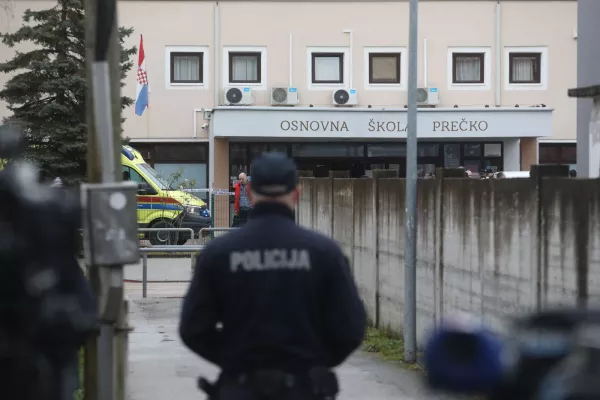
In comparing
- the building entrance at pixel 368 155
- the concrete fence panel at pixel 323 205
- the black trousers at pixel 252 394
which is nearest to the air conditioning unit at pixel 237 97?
the building entrance at pixel 368 155

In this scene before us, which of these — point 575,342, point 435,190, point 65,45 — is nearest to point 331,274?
point 575,342

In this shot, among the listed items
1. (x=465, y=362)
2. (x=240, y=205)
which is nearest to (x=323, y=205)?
(x=240, y=205)

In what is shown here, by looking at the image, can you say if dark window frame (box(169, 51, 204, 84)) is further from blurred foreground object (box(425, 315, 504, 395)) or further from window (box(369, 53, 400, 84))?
blurred foreground object (box(425, 315, 504, 395))

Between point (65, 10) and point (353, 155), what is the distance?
1056 cm

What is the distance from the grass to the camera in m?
9.70

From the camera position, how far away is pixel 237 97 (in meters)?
28.6

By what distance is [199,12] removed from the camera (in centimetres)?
2914

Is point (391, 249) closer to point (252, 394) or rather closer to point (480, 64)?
point (252, 394)

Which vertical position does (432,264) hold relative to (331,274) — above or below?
below

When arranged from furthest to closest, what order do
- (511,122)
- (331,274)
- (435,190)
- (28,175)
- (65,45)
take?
1. (511,122)
2. (65,45)
3. (435,190)
4. (331,274)
5. (28,175)

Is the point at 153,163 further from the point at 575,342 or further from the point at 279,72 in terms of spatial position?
the point at 575,342

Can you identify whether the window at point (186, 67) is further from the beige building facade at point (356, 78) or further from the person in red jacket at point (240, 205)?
the person in red jacket at point (240, 205)

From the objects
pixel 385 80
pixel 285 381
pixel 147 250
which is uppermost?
pixel 385 80

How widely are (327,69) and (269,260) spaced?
26.1 m
